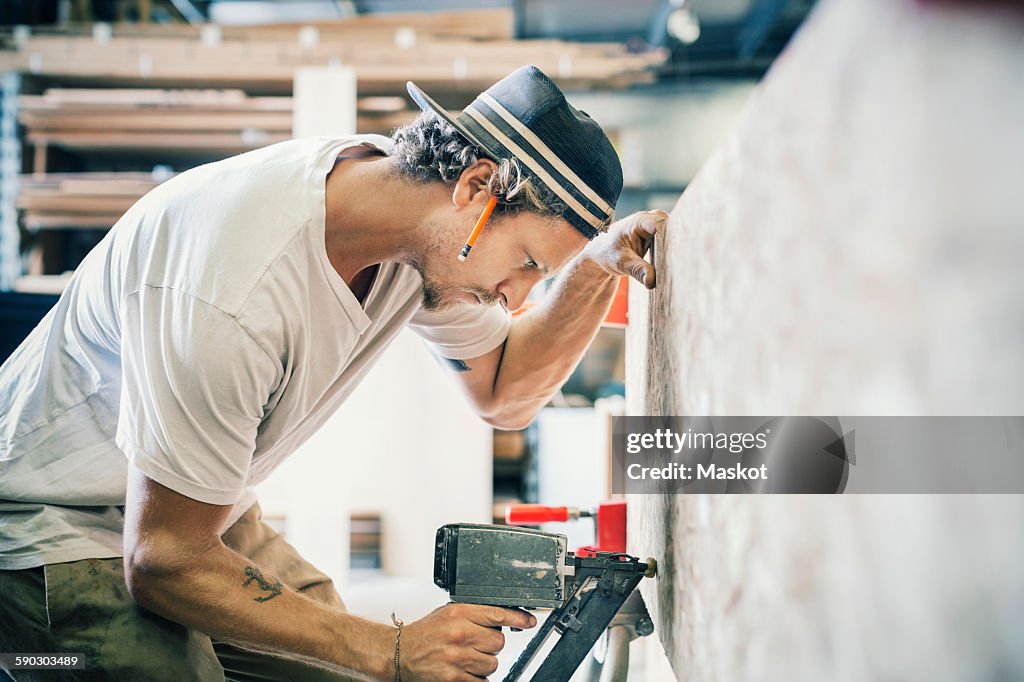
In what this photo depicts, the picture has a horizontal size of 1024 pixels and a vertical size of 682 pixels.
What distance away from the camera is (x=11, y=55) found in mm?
3451

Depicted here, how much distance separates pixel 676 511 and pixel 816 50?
2.20 ft

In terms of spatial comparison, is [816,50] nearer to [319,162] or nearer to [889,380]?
[889,380]

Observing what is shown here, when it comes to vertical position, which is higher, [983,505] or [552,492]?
[983,505]

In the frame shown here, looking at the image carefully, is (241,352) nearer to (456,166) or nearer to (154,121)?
(456,166)

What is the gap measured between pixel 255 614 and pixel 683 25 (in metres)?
3.17

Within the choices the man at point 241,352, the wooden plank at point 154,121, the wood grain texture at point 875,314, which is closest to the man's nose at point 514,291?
the man at point 241,352

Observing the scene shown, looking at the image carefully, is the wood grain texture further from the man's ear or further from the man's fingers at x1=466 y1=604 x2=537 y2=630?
the man's ear

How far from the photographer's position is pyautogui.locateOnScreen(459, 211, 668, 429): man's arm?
1333mm

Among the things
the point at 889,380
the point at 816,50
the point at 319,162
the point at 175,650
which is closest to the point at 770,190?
the point at 816,50

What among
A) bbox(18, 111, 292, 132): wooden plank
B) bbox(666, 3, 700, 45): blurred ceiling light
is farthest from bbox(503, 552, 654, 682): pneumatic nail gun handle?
bbox(666, 3, 700, 45): blurred ceiling light

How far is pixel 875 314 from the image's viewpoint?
0.49m

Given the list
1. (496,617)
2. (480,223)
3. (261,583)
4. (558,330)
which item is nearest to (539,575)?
(496,617)

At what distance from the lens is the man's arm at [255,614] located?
110 cm

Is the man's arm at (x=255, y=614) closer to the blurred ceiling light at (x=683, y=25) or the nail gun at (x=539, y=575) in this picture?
the nail gun at (x=539, y=575)
